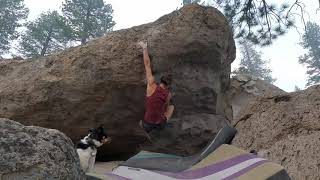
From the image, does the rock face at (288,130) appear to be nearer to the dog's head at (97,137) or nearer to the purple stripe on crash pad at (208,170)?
the dog's head at (97,137)

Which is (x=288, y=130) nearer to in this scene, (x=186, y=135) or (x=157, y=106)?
(x=157, y=106)

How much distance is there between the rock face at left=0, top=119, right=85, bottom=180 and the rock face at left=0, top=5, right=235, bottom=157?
6755mm

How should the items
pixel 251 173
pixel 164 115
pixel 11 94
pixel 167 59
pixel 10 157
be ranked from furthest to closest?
pixel 11 94 < pixel 167 59 < pixel 164 115 < pixel 251 173 < pixel 10 157

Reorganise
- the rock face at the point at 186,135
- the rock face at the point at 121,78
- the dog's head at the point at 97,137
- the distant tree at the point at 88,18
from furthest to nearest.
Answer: the distant tree at the point at 88,18 → the rock face at the point at 121,78 → the rock face at the point at 186,135 → the dog's head at the point at 97,137

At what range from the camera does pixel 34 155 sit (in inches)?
72.1

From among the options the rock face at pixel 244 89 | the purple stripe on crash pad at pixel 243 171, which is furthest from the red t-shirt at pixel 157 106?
the rock face at pixel 244 89

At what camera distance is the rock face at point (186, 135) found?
860cm

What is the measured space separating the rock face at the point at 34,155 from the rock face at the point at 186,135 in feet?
21.4

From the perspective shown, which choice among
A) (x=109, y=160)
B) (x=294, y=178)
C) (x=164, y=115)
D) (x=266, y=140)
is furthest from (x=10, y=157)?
(x=109, y=160)

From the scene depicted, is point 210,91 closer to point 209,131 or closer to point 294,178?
point 209,131

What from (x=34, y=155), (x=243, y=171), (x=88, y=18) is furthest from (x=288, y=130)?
(x=88, y=18)

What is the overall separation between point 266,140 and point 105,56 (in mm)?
4351

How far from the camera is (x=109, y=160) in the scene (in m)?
10.4

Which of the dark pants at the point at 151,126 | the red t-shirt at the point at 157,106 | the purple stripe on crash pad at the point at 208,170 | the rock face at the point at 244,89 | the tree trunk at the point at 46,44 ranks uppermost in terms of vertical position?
the tree trunk at the point at 46,44
